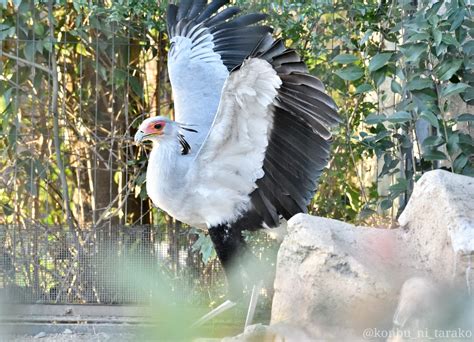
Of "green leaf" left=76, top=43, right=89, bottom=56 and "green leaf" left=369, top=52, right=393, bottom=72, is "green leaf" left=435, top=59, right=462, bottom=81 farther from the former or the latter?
"green leaf" left=76, top=43, right=89, bottom=56

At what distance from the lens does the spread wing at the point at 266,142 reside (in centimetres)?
389

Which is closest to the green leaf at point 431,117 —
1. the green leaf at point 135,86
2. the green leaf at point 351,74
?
the green leaf at point 351,74

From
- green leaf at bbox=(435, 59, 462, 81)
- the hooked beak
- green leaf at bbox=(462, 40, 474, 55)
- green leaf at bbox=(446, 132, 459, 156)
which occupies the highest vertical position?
green leaf at bbox=(462, 40, 474, 55)

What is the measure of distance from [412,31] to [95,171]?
231cm

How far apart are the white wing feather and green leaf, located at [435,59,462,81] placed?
86 centimetres

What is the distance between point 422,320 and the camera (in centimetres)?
216

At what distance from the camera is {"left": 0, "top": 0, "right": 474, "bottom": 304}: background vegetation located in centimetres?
500

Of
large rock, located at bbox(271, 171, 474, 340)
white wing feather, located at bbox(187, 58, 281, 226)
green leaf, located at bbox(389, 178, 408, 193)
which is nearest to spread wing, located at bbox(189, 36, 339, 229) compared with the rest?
→ white wing feather, located at bbox(187, 58, 281, 226)

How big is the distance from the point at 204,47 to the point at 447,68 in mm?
1688

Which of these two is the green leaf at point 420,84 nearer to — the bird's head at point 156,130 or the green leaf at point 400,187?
the green leaf at point 400,187

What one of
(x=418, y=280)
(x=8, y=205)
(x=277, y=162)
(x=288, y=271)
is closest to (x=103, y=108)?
(x=8, y=205)

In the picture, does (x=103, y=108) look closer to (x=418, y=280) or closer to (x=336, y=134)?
(x=336, y=134)

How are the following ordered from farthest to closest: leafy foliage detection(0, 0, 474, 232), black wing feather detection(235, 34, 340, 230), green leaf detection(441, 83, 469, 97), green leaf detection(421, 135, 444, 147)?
leafy foliage detection(0, 0, 474, 232), green leaf detection(421, 135, 444, 147), green leaf detection(441, 83, 469, 97), black wing feather detection(235, 34, 340, 230)

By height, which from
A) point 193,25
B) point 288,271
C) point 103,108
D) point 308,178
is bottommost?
point 288,271
